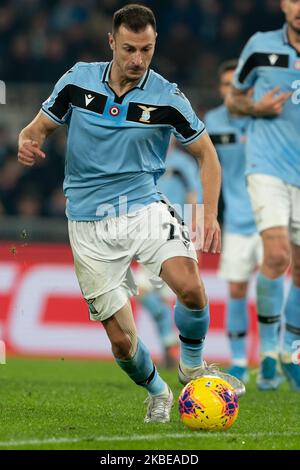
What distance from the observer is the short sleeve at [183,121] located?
656 cm

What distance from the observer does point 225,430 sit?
616cm

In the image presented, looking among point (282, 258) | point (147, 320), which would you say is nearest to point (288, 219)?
point (282, 258)

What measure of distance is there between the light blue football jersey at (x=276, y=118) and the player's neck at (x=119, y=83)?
215cm

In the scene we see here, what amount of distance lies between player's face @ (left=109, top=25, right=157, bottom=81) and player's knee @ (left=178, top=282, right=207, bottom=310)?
3.90 feet

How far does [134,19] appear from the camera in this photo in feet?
21.1

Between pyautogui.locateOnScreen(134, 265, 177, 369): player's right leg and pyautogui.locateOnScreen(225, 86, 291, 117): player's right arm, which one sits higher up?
pyautogui.locateOnScreen(225, 86, 291, 117): player's right arm

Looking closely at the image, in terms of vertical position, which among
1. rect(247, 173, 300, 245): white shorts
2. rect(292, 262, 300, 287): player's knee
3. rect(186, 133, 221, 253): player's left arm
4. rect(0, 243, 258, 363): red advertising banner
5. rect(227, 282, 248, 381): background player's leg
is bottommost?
rect(0, 243, 258, 363): red advertising banner

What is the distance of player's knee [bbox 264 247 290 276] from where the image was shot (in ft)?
27.3

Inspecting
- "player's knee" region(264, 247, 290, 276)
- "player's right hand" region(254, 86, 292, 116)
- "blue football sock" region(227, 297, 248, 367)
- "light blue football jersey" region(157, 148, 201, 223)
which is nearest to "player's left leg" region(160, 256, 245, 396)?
"player's knee" region(264, 247, 290, 276)

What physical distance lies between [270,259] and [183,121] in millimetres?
2114

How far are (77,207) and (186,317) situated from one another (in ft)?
2.96

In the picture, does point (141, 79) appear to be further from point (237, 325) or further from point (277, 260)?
point (237, 325)

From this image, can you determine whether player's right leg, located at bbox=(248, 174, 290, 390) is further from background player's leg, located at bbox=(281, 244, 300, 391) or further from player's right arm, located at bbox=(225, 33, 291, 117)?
player's right arm, located at bbox=(225, 33, 291, 117)

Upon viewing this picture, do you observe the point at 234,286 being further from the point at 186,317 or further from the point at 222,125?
the point at 186,317
